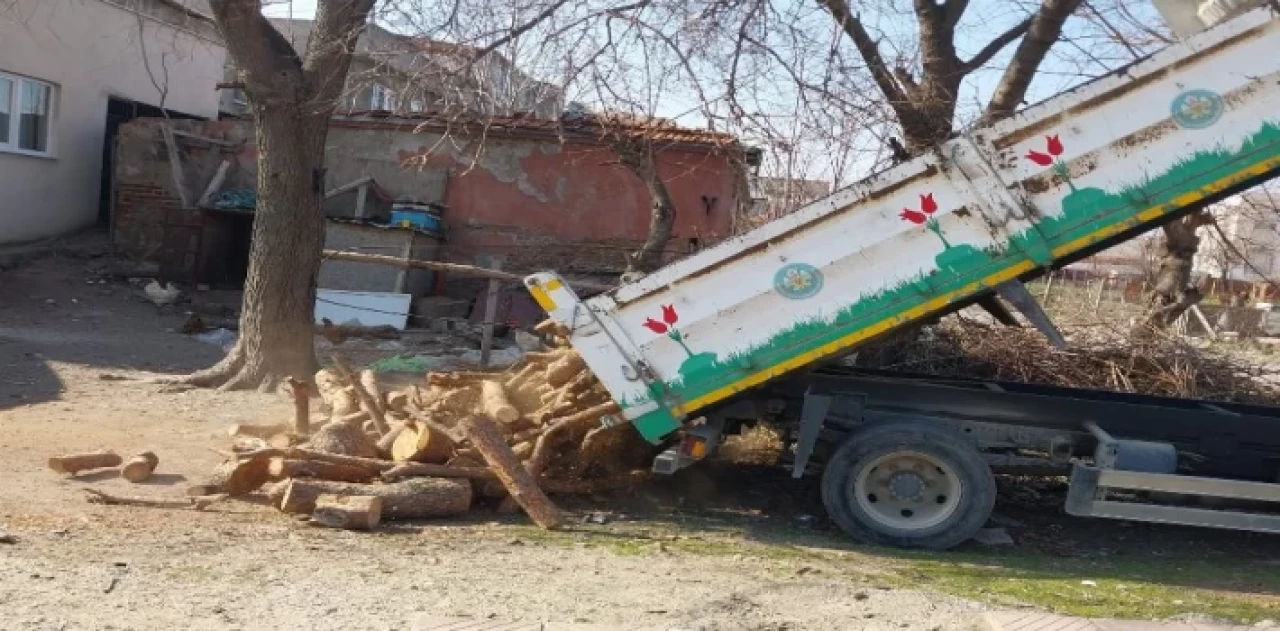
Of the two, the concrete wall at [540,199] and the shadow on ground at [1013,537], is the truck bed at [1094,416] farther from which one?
the concrete wall at [540,199]

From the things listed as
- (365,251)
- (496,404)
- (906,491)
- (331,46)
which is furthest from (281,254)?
(906,491)

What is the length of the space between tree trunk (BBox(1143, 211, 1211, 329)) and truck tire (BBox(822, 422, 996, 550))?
6.48 metres

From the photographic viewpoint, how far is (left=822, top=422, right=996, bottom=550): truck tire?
6.79 m

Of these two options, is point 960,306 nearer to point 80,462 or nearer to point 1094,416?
point 1094,416

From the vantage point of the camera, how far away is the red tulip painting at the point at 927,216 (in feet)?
21.2

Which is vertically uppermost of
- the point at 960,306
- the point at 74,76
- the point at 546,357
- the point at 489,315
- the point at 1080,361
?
the point at 74,76

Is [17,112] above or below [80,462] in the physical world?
above

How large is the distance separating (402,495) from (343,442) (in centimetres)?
78

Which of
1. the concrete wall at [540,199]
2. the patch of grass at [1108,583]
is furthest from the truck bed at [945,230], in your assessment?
the concrete wall at [540,199]

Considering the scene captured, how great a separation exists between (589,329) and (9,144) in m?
14.8

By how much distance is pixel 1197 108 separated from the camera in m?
6.20

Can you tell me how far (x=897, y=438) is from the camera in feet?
22.4

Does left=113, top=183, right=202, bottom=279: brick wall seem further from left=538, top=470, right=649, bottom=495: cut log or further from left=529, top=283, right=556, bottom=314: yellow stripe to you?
left=529, top=283, right=556, bottom=314: yellow stripe

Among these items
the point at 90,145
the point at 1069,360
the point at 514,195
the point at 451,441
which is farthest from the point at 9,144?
the point at 1069,360
